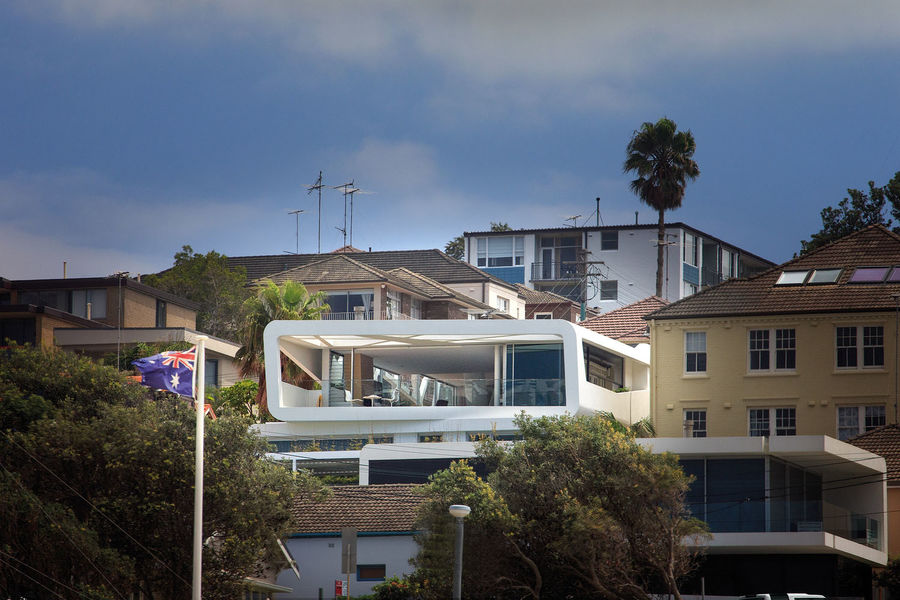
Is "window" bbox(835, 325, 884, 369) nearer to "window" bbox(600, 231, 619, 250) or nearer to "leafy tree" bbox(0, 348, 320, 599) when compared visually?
"leafy tree" bbox(0, 348, 320, 599)

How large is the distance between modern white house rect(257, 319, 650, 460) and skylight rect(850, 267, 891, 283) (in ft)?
31.6

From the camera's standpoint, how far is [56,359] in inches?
1532

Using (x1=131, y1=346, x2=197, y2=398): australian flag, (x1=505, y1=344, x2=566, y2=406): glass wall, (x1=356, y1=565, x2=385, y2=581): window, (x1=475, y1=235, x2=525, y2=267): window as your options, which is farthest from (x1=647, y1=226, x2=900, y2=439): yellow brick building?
(x1=475, y1=235, x2=525, y2=267): window

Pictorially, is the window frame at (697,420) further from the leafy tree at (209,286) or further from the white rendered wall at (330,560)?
→ the leafy tree at (209,286)

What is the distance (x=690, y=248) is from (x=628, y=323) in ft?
91.8

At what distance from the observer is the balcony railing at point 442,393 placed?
48156 mm

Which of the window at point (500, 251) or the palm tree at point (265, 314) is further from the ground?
the window at point (500, 251)

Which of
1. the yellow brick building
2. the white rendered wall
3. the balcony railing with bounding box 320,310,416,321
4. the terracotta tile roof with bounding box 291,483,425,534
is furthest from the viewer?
the balcony railing with bounding box 320,310,416,321

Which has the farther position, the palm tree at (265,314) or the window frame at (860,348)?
the palm tree at (265,314)

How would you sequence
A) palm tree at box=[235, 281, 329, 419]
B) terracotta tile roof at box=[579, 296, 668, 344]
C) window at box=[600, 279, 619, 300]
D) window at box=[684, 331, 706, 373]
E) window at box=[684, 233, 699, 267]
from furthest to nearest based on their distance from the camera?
1. window at box=[600, 279, 619, 300]
2. window at box=[684, 233, 699, 267]
3. terracotta tile roof at box=[579, 296, 668, 344]
4. palm tree at box=[235, 281, 329, 419]
5. window at box=[684, 331, 706, 373]

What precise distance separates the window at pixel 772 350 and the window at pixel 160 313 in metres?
33.9

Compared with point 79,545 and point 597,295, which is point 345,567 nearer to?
point 79,545

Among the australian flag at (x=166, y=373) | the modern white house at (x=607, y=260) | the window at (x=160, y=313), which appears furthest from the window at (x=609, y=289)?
the australian flag at (x=166, y=373)

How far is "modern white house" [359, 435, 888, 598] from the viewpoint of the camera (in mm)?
39844
